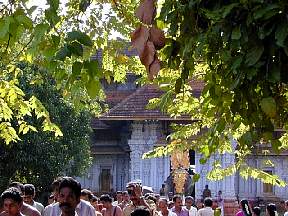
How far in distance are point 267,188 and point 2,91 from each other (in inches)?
847

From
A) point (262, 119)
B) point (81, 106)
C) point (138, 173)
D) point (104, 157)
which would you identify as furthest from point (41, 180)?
point (262, 119)

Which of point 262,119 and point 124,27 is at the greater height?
point 124,27

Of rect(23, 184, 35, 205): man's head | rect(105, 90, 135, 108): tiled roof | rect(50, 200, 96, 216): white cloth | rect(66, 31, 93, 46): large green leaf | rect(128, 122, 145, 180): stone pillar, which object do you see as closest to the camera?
rect(66, 31, 93, 46): large green leaf

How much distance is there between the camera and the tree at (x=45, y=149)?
74.4ft

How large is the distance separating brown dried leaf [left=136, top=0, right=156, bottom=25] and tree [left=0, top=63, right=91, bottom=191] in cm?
1882

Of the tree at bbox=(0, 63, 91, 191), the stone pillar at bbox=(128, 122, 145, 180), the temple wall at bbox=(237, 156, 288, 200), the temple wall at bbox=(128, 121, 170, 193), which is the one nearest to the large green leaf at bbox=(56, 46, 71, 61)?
the tree at bbox=(0, 63, 91, 191)

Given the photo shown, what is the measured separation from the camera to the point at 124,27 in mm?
5578

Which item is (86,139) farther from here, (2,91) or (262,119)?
(262,119)

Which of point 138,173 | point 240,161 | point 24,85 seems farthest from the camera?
point 138,173

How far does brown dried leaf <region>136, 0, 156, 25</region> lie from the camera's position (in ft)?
10.2

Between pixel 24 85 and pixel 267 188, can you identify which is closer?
pixel 24 85

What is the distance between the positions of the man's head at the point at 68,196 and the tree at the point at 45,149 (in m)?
16.4

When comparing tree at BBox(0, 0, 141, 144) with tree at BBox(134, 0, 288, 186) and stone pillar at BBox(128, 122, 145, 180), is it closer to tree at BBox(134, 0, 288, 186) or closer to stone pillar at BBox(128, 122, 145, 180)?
tree at BBox(134, 0, 288, 186)

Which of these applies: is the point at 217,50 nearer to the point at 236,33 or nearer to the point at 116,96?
the point at 236,33
